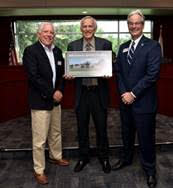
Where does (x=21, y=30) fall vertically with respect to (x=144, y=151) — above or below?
above

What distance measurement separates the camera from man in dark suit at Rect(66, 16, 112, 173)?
9.37ft

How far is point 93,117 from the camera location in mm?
3006

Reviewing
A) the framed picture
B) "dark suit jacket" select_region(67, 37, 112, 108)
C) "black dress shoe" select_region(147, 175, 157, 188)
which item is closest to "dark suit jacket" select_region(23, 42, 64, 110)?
the framed picture

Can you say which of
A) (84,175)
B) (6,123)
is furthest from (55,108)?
(6,123)

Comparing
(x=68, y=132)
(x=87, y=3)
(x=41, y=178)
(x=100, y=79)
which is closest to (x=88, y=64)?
(x=100, y=79)

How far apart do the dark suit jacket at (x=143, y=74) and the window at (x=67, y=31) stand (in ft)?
19.7

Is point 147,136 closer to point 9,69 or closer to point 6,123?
point 6,123

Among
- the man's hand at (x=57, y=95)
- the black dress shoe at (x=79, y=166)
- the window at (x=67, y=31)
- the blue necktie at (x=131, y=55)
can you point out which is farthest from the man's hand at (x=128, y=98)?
the window at (x=67, y=31)

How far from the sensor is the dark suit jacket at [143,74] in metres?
2.56

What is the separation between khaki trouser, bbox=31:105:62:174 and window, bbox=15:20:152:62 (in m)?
5.87

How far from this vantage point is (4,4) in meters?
6.18

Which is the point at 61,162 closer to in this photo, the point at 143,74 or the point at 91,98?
the point at 91,98

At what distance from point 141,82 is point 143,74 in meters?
0.10

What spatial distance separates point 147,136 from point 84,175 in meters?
0.76
